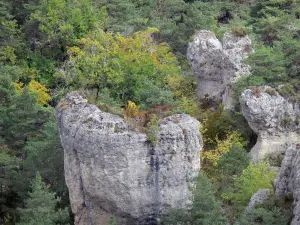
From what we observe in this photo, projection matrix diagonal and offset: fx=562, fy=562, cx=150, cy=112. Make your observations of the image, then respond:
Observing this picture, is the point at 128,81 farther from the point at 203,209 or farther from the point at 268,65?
the point at 203,209

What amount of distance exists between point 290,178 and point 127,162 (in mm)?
5792

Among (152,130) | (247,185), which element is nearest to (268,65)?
(247,185)

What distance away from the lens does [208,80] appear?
112 ft

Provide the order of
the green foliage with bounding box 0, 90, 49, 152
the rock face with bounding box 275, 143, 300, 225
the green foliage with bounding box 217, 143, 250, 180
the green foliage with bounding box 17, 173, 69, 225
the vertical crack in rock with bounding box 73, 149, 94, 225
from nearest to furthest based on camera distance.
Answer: the rock face with bounding box 275, 143, 300, 225 → the green foliage with bounding box 17, 173, 69, 225 → the vertical crack in rock with bounding box 73, 149, 94, 225 → the green foliage with bounding box 217, 143, 250, 180 → the green foliage with bounding box 0, 90, 49, 152

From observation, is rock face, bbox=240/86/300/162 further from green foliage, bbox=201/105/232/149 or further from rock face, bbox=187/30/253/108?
rock face, bbox=187/30/253/108

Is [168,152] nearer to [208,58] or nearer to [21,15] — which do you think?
[208,58]

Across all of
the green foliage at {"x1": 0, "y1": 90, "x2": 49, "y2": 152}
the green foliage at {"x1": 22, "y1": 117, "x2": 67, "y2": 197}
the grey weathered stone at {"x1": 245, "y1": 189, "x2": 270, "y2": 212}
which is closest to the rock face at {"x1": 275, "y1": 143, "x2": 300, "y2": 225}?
the grey weathered stone at {"x1": 245, "y1": 189, "x2": 270, "y2": 212}

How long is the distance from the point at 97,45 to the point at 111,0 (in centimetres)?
979

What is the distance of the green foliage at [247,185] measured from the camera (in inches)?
904

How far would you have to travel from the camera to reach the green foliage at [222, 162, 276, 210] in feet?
75.3

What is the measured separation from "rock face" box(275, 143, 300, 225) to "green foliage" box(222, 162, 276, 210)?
282 cm

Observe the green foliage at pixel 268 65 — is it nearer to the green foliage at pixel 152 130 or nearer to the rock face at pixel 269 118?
the rock face at pixel 269 118

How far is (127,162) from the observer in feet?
67.3

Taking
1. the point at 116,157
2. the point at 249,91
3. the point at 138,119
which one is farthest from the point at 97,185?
the point at 249,91
